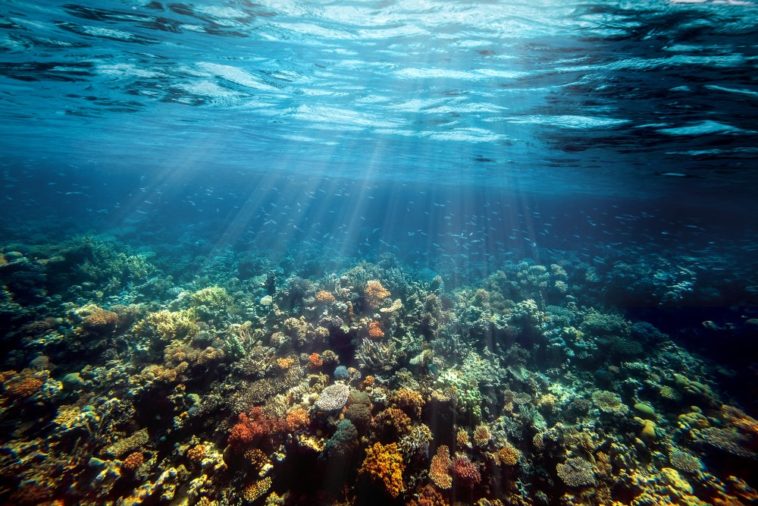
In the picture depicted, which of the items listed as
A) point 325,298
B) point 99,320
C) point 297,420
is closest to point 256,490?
point 297,420

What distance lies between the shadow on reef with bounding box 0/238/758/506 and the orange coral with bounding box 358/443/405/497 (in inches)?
1.4

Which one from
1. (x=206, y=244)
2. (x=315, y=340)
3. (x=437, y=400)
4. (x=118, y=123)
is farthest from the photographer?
(x=206, y=244)

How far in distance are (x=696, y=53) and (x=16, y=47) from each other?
23.6 m

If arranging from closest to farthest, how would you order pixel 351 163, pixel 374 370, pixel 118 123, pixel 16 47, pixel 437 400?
pixel 437 400 < pixel 374 370 < pixel 16 47 < pixel 118 123 < pixel 351 163

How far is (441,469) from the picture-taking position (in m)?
6.48

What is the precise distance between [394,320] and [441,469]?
5.39m

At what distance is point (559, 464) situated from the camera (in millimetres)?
7062


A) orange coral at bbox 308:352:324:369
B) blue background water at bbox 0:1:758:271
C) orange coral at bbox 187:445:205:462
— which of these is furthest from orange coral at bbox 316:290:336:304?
blue background water at bbox 0:1:758:271

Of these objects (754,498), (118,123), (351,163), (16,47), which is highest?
(16,47)

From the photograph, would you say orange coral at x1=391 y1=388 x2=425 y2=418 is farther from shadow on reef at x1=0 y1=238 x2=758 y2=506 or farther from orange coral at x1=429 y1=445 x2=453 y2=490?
orange coral at x1=429 y1=445 x2=453 y2=490

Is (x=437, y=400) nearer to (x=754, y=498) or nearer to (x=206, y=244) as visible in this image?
(x=754, y=498)

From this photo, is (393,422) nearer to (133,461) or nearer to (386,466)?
(386,466)

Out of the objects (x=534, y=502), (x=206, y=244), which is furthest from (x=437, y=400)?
(x=206, y=244)

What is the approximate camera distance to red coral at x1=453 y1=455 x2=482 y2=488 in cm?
632
